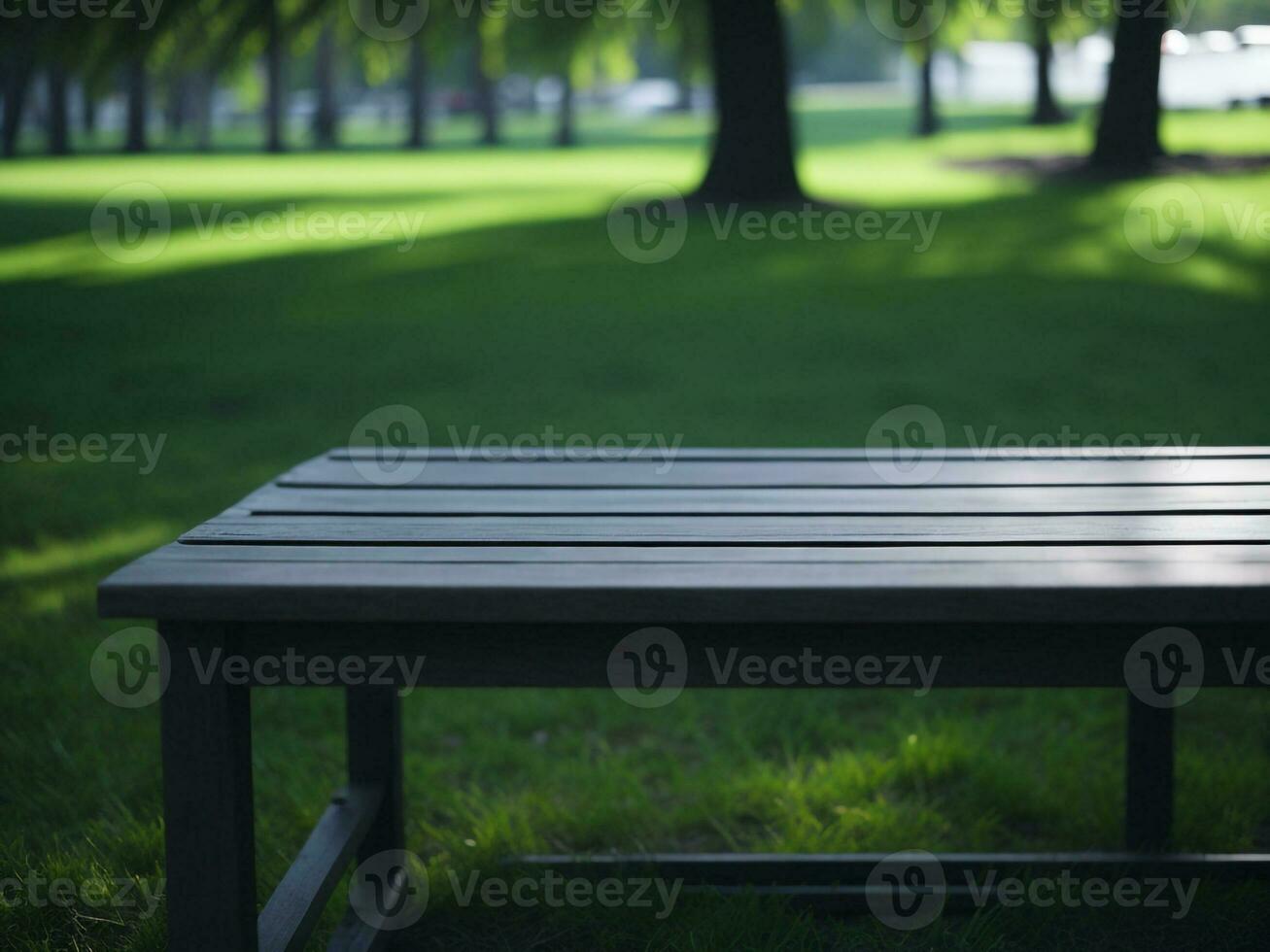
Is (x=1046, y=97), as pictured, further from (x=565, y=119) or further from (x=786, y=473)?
(x=786, y=473)

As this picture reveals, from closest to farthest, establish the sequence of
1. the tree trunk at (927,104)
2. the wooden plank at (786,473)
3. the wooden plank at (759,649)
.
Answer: the wooden plank at (759,649), the wooden plank at (786,473), the tree trunk at (927,104)

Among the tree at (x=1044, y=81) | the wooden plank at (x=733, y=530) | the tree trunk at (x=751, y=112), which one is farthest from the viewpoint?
the tree at (x=1044, y=81)

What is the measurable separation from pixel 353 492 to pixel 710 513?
63 cm

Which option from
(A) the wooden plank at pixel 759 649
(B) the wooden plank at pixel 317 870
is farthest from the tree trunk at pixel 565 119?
(A) the wooden plank at pixel 759 649

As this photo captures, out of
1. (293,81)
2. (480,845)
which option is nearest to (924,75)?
(480,845)

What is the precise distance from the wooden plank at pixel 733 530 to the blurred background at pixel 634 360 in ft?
2.60

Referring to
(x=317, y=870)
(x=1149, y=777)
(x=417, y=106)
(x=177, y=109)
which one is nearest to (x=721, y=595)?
(x=317, y=870)

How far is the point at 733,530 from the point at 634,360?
6.49 meters

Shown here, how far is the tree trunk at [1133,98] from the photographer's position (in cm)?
1273

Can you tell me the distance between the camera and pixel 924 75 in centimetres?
2786

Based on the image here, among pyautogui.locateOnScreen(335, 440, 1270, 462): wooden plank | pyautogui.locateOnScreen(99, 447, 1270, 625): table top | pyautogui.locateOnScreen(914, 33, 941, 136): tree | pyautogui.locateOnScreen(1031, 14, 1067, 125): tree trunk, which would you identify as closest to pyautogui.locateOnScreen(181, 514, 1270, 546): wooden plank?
pyautogui.locateOnScreen(99, 447, 1270, 625): table top

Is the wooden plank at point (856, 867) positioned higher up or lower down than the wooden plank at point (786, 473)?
lower down

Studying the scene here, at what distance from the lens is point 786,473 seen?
241cm

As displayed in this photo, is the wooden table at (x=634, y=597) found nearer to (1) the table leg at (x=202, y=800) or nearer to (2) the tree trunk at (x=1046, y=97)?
(1) the table leg at (x=202, y=800)
